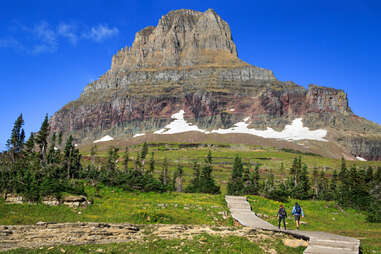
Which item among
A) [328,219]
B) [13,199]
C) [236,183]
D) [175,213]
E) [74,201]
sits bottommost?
[236,183]

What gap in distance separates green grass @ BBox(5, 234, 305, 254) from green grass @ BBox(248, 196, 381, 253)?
961 cm

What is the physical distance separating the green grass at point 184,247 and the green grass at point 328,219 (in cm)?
961

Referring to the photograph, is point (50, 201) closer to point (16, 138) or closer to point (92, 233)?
point (92, 233)

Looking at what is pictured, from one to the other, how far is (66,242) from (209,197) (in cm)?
3075

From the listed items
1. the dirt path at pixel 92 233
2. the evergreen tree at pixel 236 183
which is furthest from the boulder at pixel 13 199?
the evergreen tree at pixel 236 183

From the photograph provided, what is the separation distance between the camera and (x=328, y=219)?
42375 millimetres

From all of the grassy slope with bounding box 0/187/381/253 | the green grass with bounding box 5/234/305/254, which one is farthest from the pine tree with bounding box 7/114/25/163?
the green grass with bounding box 5/234/305/254

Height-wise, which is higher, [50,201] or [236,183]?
[50,201]

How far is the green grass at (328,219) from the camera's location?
32719 mm

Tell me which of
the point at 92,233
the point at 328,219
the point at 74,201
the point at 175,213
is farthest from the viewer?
the point at 328,219

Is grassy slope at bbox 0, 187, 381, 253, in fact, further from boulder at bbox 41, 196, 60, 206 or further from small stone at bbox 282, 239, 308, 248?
small stone at bbox 282, 239, 308, 248

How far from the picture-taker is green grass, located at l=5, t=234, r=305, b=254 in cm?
2034

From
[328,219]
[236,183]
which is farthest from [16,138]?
[328,219]

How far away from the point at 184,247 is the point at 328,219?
27.9 meters
